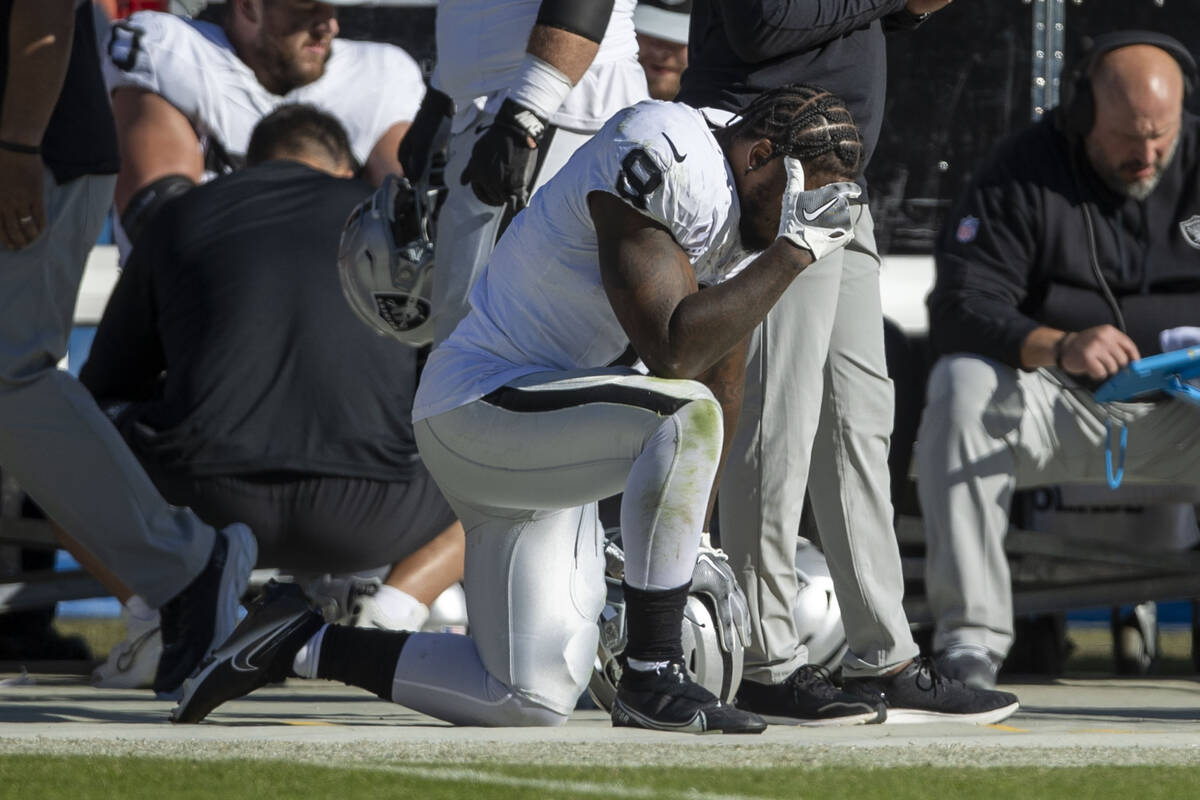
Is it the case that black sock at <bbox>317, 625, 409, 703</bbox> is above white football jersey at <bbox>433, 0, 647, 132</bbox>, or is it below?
below

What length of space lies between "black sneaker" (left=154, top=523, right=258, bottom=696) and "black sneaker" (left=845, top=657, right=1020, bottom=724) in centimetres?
130

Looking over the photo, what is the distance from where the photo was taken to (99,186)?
4.36 metres

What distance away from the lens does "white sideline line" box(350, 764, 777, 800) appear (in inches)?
96.0

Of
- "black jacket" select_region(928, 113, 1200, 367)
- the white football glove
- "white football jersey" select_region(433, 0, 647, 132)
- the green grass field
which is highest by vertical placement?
"white football jersey" select_region(433, 0, 647, 132)

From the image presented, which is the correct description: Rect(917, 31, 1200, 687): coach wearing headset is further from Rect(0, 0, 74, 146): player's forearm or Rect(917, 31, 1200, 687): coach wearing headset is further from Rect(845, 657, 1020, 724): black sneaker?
Rect(0, 0, 74, 146): player's forearm

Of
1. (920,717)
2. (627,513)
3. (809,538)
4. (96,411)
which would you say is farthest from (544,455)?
(809,538)

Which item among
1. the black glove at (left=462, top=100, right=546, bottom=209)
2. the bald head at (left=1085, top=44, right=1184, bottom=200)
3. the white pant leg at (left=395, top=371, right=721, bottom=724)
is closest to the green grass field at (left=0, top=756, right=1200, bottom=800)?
the white pant leg at (left=395, top=371, right=721, bottom=724)

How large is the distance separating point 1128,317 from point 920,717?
149 centimetres

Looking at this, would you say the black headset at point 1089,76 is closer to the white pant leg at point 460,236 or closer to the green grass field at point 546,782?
the white pant leg at point 460,236

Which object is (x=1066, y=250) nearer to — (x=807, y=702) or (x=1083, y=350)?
(x=1083, y=350)

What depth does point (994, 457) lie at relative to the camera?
476 cm

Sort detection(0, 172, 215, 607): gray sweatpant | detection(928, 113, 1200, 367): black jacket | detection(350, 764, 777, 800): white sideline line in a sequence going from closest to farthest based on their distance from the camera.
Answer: detection(350, 764, 777, 800): white sideline line < detection(0, 172, 215, 607): gray sweatpant < detection(928, 113, 1200, 367): black jacket

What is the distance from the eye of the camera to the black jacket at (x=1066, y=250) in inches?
193

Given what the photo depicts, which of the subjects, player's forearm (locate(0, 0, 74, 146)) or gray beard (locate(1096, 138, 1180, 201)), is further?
gray beard (locate(1096, 138, 1180, 201))
